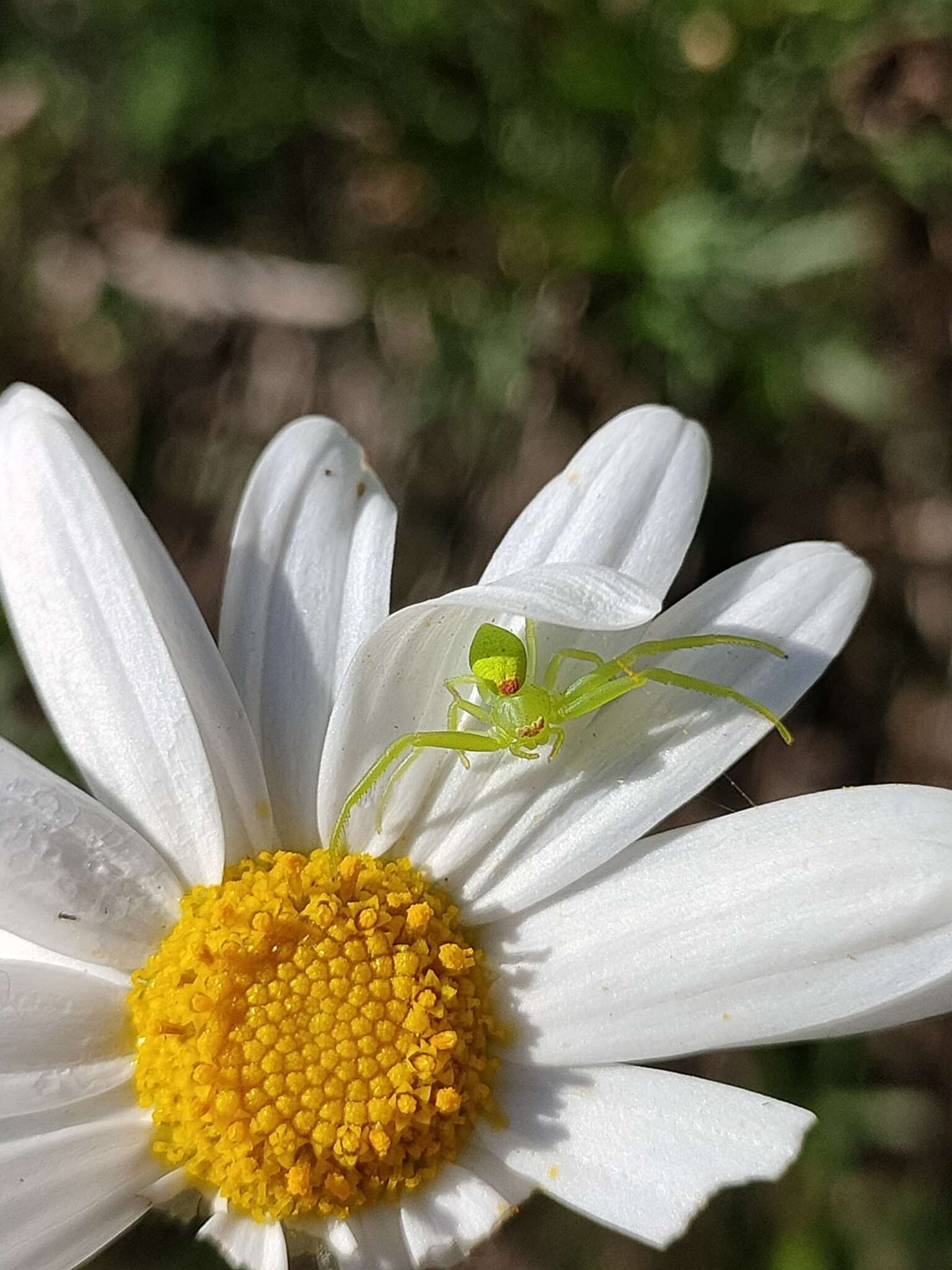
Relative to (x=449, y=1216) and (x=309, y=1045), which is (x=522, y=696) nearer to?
(x=309, y=1045)

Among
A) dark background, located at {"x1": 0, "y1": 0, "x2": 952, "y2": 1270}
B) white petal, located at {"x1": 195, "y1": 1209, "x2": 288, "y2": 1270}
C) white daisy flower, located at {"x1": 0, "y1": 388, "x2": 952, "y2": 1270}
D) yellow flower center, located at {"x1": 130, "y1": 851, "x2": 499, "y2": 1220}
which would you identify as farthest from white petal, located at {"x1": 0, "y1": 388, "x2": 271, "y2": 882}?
dark background, located at {"x1": 0, "y1": 0, "x2": 952, "y2": 1270}

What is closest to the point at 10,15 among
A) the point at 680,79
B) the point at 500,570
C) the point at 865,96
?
the point at 680,79

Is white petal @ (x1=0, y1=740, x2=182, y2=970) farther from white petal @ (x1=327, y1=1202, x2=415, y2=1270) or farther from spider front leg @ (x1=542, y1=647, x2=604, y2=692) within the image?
spider front leg @ (x1=542, y1=647, x2=604, y2=692)

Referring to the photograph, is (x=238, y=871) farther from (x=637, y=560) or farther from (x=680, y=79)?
(x=680, y=79)

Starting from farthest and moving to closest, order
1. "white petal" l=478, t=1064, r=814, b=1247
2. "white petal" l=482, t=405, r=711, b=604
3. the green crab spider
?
"white petal" l=482, t=405, r=711, b=604
the green crab spider
"white petal" l=478, t=1064, r=814, b=1247

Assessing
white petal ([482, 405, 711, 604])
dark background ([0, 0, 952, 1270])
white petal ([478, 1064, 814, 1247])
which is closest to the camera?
white petal ([478, 1064, 814, 1247])

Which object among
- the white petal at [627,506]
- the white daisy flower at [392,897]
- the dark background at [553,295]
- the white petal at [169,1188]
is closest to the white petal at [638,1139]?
the white daisy flower at [392,897]

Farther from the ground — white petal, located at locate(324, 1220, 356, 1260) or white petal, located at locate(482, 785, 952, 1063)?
white petal, located at locate(482, 785, 952, 1063)
